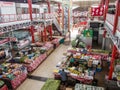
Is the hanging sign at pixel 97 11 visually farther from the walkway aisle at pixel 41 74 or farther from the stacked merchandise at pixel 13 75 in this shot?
the stacked merchandise at pixel 13 75

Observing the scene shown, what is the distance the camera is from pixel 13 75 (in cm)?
934

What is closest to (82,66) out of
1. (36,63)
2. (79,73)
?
(79,73)

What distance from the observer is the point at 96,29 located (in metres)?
19.0

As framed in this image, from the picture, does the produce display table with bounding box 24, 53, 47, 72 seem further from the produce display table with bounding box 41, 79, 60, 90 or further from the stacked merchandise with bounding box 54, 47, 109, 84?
the produce display table with bounding box 41, 79, 60, 90

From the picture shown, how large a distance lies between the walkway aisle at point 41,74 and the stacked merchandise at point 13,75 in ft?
1.44

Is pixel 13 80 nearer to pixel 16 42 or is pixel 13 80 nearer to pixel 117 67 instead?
pixel 117 67

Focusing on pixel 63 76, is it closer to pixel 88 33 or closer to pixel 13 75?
pixel 13 75

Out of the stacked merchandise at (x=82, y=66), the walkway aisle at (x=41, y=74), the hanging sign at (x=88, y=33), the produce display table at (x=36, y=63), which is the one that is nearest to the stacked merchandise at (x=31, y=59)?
the produce display table at (x=36, y=63)

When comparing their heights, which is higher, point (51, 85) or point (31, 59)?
point (31, 59)

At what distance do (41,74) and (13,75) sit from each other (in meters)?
2.63

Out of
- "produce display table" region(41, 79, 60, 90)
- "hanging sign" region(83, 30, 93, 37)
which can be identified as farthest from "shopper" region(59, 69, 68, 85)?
"hanging sign" region(83, 30, 93, 37)

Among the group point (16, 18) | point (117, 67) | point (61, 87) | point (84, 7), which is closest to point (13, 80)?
point (61, 87)

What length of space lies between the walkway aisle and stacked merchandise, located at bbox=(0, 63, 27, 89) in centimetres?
44

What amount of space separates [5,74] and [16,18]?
5.12m
